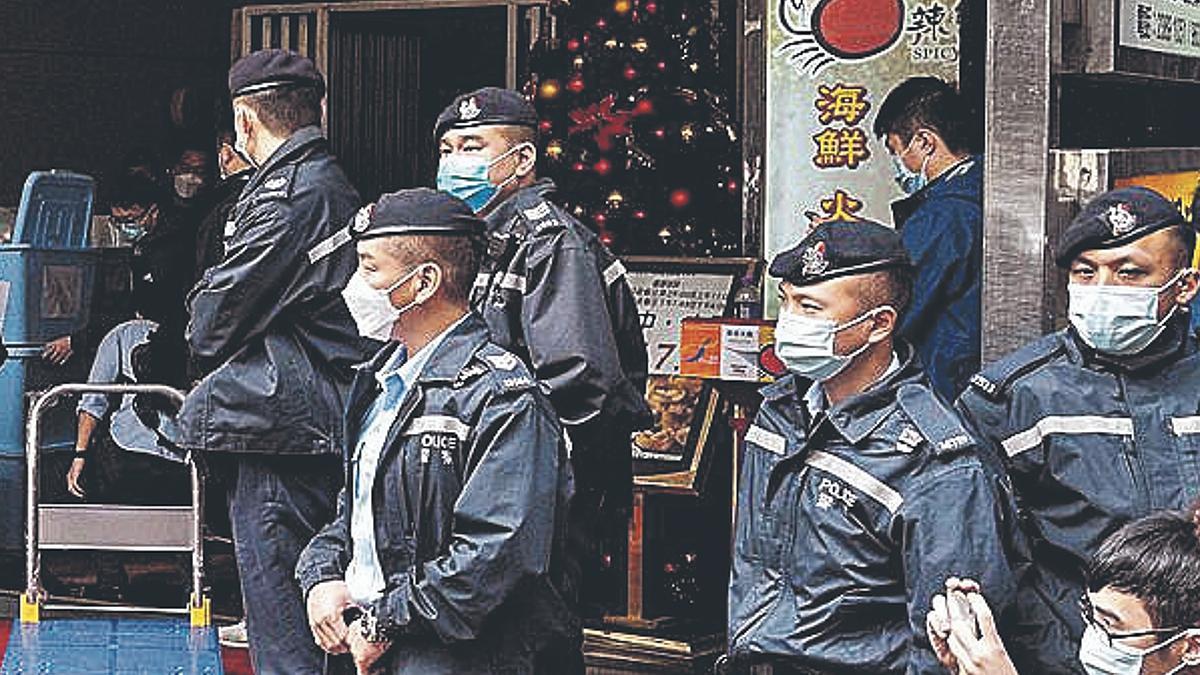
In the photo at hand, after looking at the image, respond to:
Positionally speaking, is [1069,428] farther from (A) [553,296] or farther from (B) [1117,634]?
(A) [553,296]

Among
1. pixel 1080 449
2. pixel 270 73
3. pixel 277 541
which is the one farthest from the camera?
pixel 270 73

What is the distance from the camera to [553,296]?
17.9 feet

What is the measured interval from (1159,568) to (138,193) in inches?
261

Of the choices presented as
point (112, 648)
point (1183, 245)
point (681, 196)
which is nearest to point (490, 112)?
point (1183, 245)

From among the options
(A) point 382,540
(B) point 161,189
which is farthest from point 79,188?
(A) point 382,540

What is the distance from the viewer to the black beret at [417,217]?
187 inches

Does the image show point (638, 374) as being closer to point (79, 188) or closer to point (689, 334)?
point (689, 334)

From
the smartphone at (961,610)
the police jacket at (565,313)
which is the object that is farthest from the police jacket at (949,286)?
the smartphone at (961,610)

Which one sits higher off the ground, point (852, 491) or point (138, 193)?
point (138, 193)

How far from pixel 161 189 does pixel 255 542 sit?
396cm

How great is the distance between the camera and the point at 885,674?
4.33m

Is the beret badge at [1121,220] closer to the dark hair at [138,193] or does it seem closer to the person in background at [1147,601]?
the person in background at [1147,601]

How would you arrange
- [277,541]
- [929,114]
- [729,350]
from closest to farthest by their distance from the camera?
[277,541]
[929,114]
[729,350]

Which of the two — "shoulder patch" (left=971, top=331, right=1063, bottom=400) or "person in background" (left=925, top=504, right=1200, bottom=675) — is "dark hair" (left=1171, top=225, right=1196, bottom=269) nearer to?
"shoulder patch" (left=971, top=331, right=1063, bottom=400)
